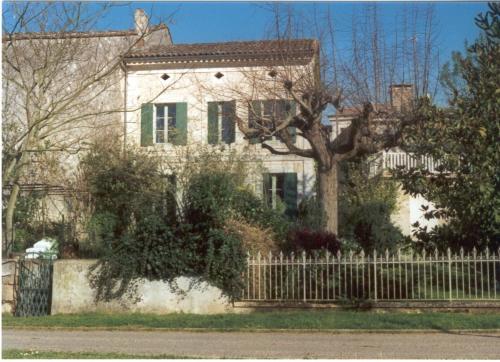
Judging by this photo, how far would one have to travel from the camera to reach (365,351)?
→ 35.6 feet

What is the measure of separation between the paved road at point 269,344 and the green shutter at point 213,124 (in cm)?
1241

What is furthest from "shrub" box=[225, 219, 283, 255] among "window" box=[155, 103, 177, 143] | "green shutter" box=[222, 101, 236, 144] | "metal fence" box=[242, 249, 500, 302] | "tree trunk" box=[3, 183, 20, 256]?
"window" box=[155, 103, 177, 143]

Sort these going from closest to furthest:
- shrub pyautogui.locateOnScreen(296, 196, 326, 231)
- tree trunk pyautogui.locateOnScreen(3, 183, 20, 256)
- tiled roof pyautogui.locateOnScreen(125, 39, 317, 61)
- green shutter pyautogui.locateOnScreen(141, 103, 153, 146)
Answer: tree trunk pyautogui.locateOnScreen(3, 183, 20, 256) < shrub pyautogui.locateOnScreen(296, 196, 326, 231) < tiled roof pyautogui.locateOnScreen(125, 39, 317, 61) < green shutter pyautogui.locateOnScreen(141, 103, 153, 146)

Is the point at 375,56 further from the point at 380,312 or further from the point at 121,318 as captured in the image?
the point at 121,318

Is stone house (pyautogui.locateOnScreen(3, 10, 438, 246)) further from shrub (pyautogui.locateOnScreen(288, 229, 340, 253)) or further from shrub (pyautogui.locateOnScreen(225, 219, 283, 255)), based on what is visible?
shrub (pyautogui.locateOnScreen(225, 219, 283, 255))

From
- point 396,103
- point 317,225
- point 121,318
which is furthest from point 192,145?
point 121,318

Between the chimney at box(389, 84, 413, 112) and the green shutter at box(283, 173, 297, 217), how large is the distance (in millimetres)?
7339

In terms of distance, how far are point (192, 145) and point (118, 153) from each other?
2730 millimetres

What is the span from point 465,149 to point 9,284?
34.1ft

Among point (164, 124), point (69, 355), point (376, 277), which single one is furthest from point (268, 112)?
point (69, 355)

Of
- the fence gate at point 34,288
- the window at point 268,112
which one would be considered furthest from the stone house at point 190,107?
the fence gate at point 34,288

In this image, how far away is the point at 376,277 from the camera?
593 inches

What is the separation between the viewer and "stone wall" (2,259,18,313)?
54.5ft

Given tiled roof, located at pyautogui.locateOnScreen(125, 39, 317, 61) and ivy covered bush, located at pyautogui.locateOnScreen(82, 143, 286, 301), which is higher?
tiled roof, located at pyautogui.locateOnScreen(125, 39, 317, 61)
